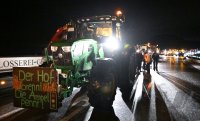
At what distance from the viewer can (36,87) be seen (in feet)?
20.1

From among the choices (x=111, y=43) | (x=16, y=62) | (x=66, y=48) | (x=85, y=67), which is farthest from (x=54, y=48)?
→ (x=16, y=62)

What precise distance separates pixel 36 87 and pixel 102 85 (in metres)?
2.04

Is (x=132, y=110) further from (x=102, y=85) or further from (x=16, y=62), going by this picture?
(x=16, y=62)

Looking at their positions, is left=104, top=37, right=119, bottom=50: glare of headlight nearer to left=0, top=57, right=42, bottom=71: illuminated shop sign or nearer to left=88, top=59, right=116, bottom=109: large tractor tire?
left=88, top=59, right=116, bottom=109: large tractor tire

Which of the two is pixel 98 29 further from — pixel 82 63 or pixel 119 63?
pixel 82 63

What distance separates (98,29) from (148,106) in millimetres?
3334

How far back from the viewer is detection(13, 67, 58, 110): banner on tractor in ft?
19.5

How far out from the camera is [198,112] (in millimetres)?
7254

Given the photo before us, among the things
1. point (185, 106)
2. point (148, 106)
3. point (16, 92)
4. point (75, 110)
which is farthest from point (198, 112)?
point (16, 92)

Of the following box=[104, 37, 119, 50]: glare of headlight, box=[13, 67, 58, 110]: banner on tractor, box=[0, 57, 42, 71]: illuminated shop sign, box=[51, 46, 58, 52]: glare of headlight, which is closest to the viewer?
box=[13, 67, 58, 110]: banner on tractor

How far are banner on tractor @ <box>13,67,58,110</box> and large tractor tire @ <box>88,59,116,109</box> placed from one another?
5.49ft

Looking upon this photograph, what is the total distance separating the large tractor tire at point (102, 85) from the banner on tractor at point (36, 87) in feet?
5.49

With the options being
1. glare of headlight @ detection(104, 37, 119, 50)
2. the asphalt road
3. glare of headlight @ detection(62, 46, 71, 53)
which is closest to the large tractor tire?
the asphalt road

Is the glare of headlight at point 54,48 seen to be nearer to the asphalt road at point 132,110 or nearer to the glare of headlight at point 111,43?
the asphalt road at point 132,110
